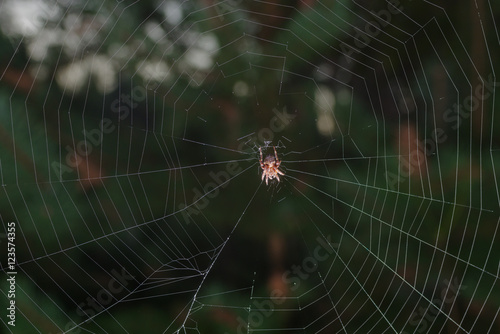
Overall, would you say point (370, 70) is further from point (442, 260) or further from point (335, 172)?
point (442, 260)
